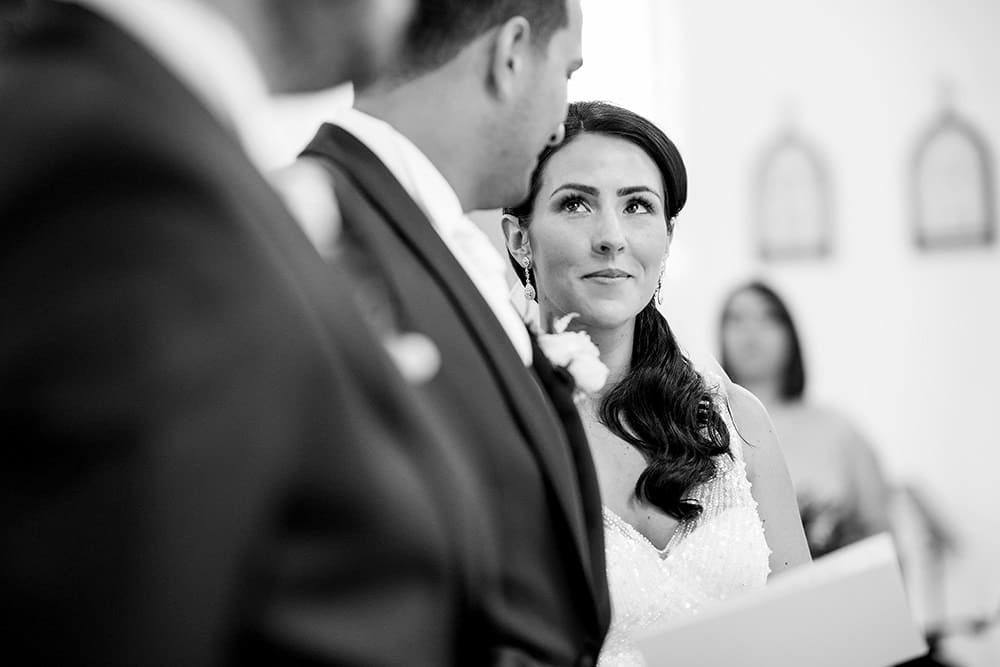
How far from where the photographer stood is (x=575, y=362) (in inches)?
55.9

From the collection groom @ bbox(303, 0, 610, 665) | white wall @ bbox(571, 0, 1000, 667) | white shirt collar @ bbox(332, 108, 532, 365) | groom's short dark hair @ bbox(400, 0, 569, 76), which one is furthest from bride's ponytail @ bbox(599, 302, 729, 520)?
white wall @ bbox(571, 0, 1000, 667)

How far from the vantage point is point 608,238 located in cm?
237

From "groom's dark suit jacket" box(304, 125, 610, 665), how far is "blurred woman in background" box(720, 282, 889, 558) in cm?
472

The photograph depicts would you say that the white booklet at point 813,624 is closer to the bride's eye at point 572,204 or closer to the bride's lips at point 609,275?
the bride's lips at point 609,275

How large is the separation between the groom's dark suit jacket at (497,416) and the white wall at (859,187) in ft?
27.1

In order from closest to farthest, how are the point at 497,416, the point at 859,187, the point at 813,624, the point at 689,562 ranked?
the point at 497,416 → the point at 813,624 → the point at 689,562 → the point at 859,187

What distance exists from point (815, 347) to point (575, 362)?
852 cm

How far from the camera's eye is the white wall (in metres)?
9.30

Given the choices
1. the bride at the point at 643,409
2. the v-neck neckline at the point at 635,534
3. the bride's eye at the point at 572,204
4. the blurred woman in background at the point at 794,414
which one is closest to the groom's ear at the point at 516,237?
the bride at the point at 643,409

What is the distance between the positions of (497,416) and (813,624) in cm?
113

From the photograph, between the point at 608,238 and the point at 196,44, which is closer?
the point at 196,44

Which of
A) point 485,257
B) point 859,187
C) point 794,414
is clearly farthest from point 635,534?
point 859,187

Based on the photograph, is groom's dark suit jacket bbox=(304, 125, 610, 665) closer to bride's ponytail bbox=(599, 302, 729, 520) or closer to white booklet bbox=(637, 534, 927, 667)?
white booklet bbox=(637, 534, 927, 667)

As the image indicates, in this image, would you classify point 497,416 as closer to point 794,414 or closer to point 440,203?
point 440,203
